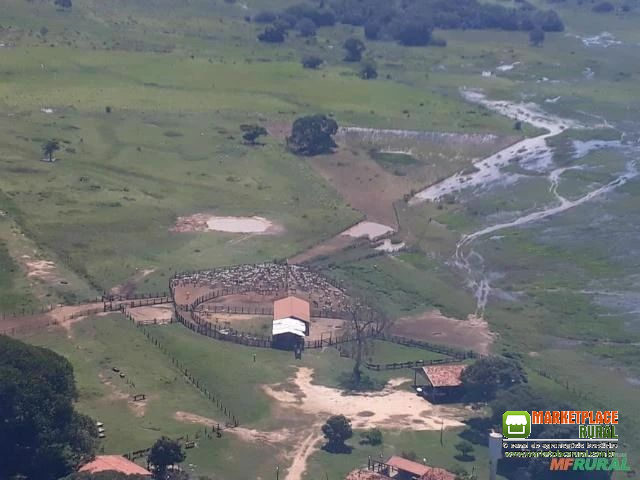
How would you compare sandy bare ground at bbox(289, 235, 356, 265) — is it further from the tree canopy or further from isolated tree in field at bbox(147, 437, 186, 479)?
the tree canopy

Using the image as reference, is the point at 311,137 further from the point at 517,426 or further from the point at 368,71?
the point at 517,426

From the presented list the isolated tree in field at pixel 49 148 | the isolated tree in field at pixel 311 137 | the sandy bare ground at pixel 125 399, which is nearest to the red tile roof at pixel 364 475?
the sandy bare ground at pixel 125 399

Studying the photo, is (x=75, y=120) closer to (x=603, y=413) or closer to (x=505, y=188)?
(x=505, y=188)

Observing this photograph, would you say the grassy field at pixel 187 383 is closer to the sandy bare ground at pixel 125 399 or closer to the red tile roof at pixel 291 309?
the sandy bare ground at pixel 125 399

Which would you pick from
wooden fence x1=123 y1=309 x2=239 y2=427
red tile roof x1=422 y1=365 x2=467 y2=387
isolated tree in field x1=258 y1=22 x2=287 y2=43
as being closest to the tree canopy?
wooden fence x1=123 y1=309 x2=239 y2=427

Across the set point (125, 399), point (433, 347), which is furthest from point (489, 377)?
point (125, 399)

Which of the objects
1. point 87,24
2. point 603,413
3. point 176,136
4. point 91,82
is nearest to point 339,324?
point 603,413
